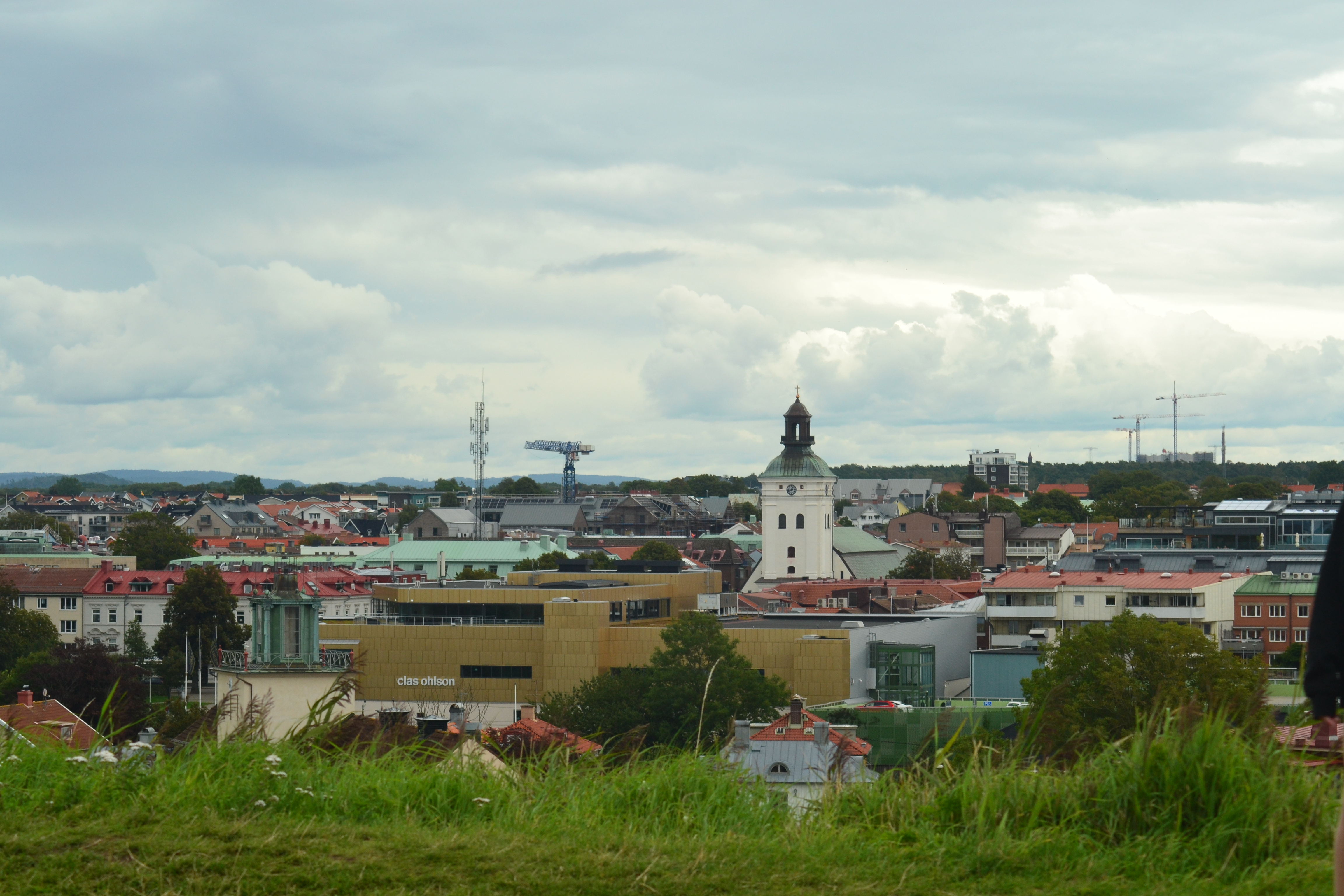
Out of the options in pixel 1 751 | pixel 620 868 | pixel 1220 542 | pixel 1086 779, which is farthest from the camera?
pixel 1220 542

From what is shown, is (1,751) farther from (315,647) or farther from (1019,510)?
(1019,510)

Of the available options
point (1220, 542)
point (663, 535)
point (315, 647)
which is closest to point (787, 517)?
point (1220, 542)

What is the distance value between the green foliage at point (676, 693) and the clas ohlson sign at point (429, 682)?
9.48 meters

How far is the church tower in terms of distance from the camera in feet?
300

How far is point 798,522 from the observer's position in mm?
91875

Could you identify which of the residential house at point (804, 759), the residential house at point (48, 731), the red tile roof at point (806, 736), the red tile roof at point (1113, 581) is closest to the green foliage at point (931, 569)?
the red tile roof at point (1113, 581)

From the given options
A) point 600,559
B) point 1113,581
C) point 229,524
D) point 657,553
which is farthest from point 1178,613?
point 229,524

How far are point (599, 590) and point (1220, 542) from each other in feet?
138

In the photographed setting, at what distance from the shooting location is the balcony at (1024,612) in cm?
5447

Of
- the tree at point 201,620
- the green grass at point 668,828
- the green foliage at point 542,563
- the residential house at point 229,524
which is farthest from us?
the residential house at point 229,524

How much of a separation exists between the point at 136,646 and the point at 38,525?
285 ft

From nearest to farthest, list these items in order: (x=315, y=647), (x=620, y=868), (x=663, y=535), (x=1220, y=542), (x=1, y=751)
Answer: (x=620, y=868) → (x=1, y=751) → (x=315, y=647) → (x=1220, y=542) → (x=663, y=535)

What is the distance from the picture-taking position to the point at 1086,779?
18.4 feet

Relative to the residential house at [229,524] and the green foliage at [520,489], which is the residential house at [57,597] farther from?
the green foliage at [520,489]
